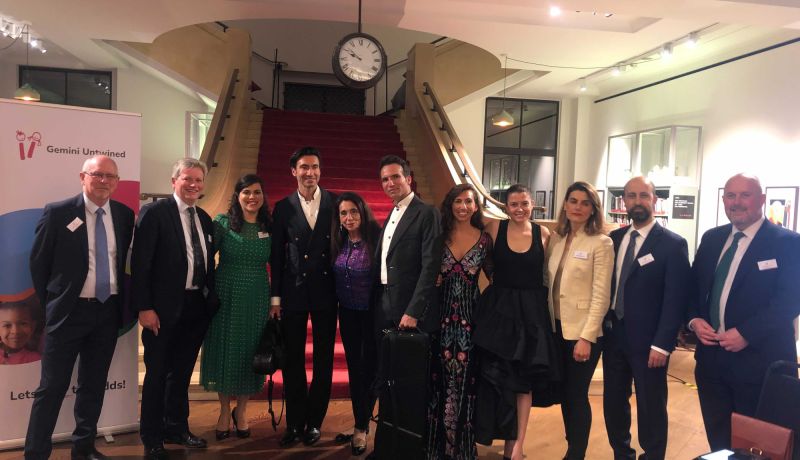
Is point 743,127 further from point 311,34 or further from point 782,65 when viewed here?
point 311,34

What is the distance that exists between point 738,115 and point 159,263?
749 centimetres

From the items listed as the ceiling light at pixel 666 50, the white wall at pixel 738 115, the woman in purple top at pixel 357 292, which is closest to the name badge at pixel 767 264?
the woman in purple top at pixel 357 292

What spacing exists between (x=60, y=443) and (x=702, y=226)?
8.06 meters

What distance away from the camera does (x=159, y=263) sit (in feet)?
10.2

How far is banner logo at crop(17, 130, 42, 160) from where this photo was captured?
327 centimetres

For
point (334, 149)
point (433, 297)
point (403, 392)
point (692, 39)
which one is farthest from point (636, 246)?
point (334, 149)

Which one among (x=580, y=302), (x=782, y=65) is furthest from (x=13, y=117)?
(x=782, y=65)

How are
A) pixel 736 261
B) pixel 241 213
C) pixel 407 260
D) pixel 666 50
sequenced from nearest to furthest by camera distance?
pixel 736 261 → pixel 407 260 → pixel 241 213 → pixel 666 50

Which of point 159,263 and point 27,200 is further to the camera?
point 27,200

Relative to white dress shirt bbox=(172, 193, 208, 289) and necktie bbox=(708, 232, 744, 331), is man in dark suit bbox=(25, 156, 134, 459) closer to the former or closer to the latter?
white dress shirt bbox=(172, 193, 208, 289)

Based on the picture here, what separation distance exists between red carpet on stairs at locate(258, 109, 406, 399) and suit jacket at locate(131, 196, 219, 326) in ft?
11.6

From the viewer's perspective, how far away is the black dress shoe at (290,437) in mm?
3441

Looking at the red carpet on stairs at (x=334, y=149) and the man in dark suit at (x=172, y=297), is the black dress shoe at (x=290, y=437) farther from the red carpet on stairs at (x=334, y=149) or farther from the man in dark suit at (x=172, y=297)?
the red carpet on stairs at (x=334, y=149)

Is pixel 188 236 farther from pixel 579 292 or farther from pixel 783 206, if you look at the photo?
pixel 783 206
